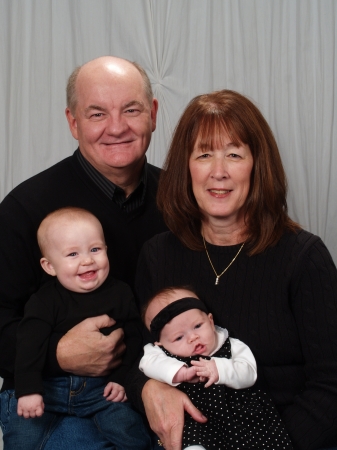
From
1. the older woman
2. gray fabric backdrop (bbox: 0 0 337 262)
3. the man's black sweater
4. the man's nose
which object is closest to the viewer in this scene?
the older woman

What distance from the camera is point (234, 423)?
5.76 ft

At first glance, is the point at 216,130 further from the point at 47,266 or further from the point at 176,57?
the point at 176,57

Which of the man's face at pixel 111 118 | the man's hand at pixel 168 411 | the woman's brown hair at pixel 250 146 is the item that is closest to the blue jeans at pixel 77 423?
the man's hand at pixel 168 411

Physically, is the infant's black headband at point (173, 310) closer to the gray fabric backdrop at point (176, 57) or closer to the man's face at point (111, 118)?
the man's face at point (111, 118)

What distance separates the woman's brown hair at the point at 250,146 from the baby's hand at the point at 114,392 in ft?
1.76

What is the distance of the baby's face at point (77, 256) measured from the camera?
209 centimetres

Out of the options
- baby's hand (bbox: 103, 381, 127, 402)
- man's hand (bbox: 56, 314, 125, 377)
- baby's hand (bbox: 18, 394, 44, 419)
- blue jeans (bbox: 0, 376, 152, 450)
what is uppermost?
man's hand (bbox: 56, 314, 125, 377)

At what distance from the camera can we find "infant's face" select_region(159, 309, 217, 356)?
185cm

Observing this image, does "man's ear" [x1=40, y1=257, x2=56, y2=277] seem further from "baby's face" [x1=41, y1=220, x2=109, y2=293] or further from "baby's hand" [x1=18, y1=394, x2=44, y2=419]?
"baby's hand" [x1=18, y1=394, x2=44, y2=419]

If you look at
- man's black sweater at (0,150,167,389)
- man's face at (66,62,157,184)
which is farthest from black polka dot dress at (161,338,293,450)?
man's face at (66,62,157,184)

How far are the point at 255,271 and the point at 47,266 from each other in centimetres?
71

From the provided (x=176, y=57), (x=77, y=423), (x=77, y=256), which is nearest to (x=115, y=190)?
(x=77, y=256)

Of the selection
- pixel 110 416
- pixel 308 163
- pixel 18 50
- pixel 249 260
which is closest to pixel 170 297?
pixel 249 260

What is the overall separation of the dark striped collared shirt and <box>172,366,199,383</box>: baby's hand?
0.86 metres
